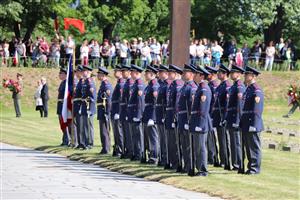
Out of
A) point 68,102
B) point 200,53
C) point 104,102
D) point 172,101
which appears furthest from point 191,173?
point 200,53

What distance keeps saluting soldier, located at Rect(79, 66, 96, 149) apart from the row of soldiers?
97cm

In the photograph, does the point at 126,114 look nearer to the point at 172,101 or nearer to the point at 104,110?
the point at 104,110

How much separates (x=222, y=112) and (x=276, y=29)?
45.0 m

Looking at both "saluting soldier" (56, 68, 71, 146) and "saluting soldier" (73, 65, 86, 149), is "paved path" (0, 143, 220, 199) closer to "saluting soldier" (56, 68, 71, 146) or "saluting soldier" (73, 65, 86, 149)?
"saluting soldier" (73, 65, 86, 149)

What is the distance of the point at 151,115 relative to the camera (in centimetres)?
2178

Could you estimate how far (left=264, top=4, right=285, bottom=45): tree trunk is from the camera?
64.0 m

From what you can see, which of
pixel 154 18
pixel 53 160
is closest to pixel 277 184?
pixel 53 160

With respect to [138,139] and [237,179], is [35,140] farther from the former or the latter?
[237,179]

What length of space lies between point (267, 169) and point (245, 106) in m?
1.68

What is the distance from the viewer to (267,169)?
67.1ft

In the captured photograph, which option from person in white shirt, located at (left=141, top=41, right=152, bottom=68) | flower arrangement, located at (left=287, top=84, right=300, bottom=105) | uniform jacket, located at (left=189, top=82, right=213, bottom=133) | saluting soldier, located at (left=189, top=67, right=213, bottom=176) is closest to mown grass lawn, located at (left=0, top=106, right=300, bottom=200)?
saluting soldier, located at (left=189, top=67, right=213, bottom=176)

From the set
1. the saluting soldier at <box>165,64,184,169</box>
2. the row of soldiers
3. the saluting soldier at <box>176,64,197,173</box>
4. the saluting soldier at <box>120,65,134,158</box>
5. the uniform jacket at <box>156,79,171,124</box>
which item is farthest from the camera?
the saluting soldier at <box>120,65,134,158</box>

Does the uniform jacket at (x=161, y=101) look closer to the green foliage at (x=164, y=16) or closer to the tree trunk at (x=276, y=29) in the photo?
the green foliage at (x=164, y=16)

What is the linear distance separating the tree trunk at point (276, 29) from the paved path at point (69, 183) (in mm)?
42015
